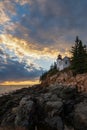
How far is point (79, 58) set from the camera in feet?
247

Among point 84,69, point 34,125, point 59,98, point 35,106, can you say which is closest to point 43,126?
point 34,125

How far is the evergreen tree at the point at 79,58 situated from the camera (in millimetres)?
73250

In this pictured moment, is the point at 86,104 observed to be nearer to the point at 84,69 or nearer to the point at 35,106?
the point at 35,106

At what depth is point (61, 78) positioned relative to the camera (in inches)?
3344

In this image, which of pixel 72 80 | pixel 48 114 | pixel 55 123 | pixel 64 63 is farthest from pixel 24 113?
pixel 64 63

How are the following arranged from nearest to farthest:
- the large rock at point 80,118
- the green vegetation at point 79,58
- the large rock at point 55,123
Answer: the large rock at point 55,123 < the large rock at point 80,118 < the green vegetation at point 79,58

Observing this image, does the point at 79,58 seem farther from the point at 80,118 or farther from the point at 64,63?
the point at 80,118

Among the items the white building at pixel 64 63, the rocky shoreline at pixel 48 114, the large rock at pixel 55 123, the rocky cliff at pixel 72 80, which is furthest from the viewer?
the white building at pixel 64 63

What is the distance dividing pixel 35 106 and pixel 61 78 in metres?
51.0

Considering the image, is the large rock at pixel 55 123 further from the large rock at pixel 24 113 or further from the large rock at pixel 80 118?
the large rock at pixel 24 113

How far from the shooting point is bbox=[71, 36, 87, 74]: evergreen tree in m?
73.2

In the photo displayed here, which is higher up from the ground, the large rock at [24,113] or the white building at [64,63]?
the white building at [64,63]

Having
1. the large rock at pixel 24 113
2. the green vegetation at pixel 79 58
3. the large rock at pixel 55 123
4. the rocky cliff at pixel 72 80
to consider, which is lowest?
the large rock at pixel 55 123

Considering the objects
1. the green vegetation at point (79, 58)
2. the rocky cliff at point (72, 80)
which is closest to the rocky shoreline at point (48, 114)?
the rocky cliff at point (72, 80)
